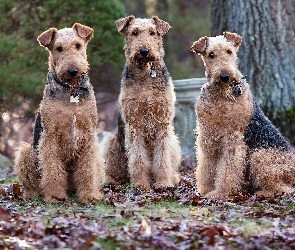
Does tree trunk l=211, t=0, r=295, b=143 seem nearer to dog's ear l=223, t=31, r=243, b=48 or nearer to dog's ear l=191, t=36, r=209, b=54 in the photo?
dog's ear l=223, t=31, r=243, b=48

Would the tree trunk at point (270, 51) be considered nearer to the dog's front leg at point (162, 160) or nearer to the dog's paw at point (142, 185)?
the dog's front leg at point (162, 160)

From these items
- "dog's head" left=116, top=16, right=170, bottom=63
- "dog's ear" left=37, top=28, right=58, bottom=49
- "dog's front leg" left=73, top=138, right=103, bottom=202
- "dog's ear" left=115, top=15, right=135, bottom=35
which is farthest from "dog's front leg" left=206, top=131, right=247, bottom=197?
"dog's ear" left=37, top=28, right=58, bottom=49

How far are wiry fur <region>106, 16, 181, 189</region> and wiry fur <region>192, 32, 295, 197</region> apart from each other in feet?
2.36

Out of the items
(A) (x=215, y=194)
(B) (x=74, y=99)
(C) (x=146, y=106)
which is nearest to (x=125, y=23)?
(C) (x=146, y=106)

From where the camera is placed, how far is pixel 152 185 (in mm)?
7234

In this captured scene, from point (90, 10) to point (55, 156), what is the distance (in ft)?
19.6

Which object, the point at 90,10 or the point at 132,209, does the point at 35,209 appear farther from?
the point at 90,10

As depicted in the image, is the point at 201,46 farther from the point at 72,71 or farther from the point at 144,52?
the point at 72,71

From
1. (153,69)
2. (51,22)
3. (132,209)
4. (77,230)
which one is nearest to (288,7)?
(153,69)

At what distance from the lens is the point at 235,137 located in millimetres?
6188

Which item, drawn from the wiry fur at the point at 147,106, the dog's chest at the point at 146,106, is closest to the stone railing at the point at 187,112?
the wiry fur at the point at 147,106

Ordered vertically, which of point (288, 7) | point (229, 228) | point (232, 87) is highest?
point (288, 7)

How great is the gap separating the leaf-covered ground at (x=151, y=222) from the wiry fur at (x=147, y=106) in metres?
0.54

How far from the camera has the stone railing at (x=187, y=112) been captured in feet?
34.7
